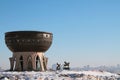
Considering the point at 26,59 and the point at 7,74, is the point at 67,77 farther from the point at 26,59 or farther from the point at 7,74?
the point at 26,59

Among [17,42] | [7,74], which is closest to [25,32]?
[17,42]

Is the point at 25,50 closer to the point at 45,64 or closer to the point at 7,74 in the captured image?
the point at 45,64

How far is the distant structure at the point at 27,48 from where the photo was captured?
5094 centimetres

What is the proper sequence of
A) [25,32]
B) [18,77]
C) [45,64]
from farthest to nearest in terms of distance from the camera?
[45,64]
[25,32]
[18,77]

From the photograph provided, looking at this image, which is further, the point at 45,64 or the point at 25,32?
the point at 45,64

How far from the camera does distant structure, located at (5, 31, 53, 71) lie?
50.9 metres

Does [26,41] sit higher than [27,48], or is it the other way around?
[26,41]

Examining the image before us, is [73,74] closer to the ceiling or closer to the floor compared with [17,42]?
closer to the floor

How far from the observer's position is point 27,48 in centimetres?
5119

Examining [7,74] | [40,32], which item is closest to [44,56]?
[40,32]

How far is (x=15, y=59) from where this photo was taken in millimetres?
52594

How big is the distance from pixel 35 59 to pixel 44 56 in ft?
9.45

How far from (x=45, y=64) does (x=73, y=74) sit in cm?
1238

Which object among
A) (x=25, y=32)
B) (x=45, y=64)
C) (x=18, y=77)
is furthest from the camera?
(x=45, y=64)
